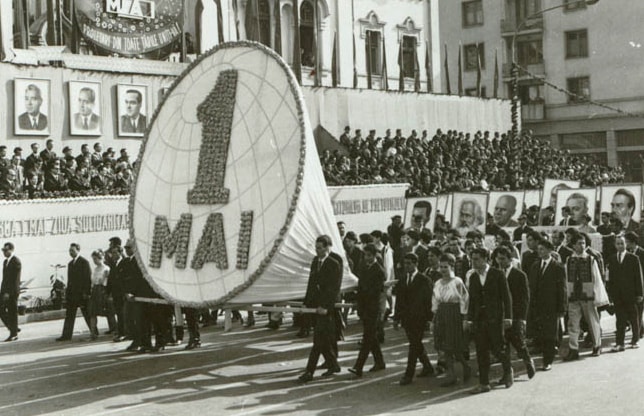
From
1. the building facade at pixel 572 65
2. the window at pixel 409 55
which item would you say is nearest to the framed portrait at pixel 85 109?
the window at pixel 409 55

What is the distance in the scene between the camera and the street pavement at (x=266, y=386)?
396 inches

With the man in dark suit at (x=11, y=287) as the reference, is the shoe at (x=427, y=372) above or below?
below

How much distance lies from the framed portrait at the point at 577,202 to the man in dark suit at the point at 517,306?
1061cm

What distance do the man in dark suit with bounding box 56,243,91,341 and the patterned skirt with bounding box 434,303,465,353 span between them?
8099 mm

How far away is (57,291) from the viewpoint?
776 inches

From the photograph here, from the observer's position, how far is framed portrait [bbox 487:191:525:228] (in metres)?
22.8

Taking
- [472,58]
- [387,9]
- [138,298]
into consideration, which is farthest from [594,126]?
[138,298]

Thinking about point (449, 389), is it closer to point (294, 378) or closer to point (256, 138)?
point (294, 378)

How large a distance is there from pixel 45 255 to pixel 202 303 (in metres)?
9.10

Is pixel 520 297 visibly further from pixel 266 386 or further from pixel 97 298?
pixel 97 298

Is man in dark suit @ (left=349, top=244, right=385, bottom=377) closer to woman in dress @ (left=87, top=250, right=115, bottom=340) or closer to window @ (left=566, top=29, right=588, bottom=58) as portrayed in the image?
woman in dress @ (left=87, top=250, right=115, bottom=340)

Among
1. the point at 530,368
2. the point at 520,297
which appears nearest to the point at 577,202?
the point at 520,297

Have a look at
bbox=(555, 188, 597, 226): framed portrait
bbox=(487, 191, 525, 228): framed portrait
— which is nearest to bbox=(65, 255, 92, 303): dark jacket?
bbox=(487, 191, 525, 228): framed portrait

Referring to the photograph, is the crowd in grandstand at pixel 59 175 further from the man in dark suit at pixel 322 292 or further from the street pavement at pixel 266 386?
the man in dark suit at pixel 322 292
